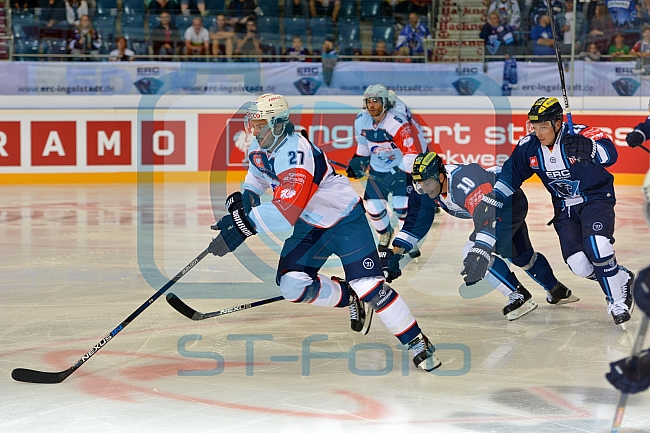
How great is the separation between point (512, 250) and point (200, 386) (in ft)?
6.82

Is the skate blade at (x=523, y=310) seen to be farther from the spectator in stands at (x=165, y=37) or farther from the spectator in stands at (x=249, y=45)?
the spectator in stands at (x=165, y=37)

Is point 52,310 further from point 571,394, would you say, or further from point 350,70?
point 350,70

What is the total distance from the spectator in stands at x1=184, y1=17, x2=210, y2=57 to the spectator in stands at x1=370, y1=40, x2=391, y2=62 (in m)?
2.13

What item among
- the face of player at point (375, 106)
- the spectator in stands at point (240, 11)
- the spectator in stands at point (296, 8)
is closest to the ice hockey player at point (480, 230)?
the face of player at point (375, 106)

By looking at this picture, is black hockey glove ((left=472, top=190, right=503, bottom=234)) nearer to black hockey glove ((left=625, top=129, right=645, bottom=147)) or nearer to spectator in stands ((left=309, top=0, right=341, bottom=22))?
black hockey glove ((left=625, top=129, right=645, bottom=147))

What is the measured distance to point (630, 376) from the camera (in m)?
2.57

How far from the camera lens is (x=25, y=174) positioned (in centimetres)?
1073

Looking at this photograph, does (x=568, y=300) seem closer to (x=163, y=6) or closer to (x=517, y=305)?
(x=517, y=305)

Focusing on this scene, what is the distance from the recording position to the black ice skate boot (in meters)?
4.47

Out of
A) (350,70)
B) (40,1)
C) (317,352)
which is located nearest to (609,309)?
(317,352)

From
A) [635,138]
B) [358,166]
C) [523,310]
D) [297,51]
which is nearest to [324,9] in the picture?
[297,51]

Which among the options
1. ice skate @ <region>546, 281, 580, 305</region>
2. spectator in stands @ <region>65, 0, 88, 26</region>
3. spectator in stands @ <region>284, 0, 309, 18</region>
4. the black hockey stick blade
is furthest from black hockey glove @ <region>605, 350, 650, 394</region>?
spectator in stands @ <region>65, 0, 88, 26</region>

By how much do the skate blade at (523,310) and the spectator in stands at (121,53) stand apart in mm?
7386

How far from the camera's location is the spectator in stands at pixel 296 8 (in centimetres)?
1176
